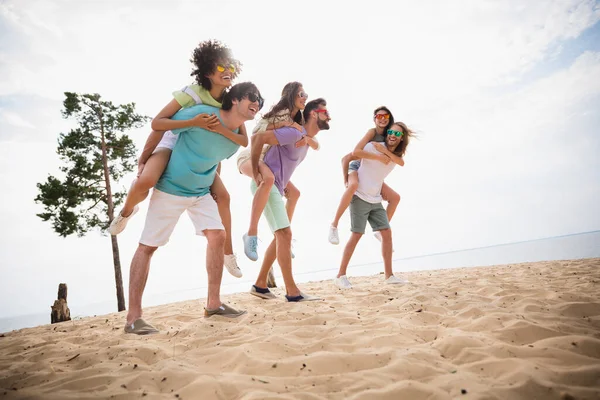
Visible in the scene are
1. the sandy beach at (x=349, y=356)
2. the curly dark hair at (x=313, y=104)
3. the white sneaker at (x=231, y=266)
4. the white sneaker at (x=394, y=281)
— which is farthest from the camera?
the white sneaker at (x=394, y=281)

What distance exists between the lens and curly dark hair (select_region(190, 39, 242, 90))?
316 centimetres

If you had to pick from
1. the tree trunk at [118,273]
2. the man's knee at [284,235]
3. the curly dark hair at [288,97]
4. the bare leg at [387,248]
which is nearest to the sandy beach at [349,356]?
the man's knee at [284,235]

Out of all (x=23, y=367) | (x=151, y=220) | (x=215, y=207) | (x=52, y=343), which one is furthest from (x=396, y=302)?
(x=52, y=343)

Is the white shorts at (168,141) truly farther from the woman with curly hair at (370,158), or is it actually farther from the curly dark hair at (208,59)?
the woman with curly hair at (370,158)

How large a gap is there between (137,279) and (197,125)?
1.52 metres

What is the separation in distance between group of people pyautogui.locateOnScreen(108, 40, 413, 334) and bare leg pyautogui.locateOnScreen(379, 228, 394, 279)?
6.00ft

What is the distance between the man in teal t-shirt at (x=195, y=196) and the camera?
283 centimetres

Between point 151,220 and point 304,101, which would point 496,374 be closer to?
point 151,220

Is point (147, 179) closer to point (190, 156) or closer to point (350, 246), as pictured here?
point (190, 156)

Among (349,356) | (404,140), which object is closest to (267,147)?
(404,140)

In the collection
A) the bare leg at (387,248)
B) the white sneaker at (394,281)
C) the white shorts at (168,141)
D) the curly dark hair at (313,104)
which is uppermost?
the curly dark hair at (313,104)

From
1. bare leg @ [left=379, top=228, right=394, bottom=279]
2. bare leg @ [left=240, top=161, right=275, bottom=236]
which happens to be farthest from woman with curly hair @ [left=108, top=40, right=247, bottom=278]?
bare leg @ [left=379, top=228, right=394, bottom=279]

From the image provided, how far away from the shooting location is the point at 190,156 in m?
2.91

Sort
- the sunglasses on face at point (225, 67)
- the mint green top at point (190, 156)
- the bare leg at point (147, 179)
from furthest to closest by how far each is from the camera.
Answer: the sunglasses on face at point (225, 67) < the mint green top at point (190, 156) < the bare leg at point (147, 179)
